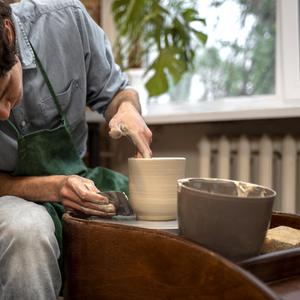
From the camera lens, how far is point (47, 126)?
3.65 feet

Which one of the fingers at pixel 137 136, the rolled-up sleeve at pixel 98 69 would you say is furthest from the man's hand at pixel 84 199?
the rolled-up sleeve at pixel 98 69

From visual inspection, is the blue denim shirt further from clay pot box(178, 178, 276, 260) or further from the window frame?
the window frame

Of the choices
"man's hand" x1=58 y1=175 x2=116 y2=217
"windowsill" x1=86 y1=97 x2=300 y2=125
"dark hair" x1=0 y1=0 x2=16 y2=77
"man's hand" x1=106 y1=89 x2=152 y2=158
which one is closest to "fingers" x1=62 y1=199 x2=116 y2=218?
"man's hand" x1=58 y1=175 x2=116 y2=217

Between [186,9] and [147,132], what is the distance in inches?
45.1

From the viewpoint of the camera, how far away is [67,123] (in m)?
1.13

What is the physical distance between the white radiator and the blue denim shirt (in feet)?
2.63

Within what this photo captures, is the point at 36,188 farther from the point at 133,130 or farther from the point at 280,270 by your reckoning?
the point at 280,270

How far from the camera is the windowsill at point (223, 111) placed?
66.2 inches

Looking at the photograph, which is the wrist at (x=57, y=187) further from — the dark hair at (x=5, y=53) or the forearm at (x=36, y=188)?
the dark hair at (x=5, y=53)

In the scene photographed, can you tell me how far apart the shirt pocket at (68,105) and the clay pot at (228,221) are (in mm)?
534

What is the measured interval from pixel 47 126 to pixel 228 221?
2.01 feet

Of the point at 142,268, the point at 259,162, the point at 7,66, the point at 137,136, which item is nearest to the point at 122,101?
the point at 137,136

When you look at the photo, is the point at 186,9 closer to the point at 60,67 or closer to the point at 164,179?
the point at 60,67

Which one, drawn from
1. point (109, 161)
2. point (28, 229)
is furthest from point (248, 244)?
point (109, 161)
